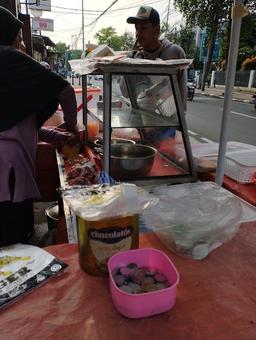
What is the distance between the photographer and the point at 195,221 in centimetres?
122

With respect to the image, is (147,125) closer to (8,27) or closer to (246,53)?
(8,27)

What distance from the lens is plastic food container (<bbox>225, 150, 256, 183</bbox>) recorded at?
191cm

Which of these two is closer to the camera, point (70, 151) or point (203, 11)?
point (70, 151)

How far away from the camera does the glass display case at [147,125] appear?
5.24ft

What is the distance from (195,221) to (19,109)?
957 millimetres

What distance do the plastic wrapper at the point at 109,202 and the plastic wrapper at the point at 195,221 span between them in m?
0.25

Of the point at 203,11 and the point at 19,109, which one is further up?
the point at 203,11

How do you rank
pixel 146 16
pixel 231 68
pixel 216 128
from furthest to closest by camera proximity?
pixel 216 128 < pixel 146 16 < pixel 231 68

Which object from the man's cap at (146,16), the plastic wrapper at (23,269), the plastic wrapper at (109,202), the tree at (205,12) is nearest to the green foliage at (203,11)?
the tree at (205,12)

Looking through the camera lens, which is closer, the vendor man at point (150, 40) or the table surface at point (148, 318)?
the table surface at point (148, 318)

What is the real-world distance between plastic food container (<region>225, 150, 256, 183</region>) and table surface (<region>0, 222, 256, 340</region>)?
88 cm

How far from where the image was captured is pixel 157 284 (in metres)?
0.90

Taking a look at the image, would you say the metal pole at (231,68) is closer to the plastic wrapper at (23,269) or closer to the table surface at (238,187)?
the table surface at (238,187)

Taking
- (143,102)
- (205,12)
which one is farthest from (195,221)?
(205,12)
